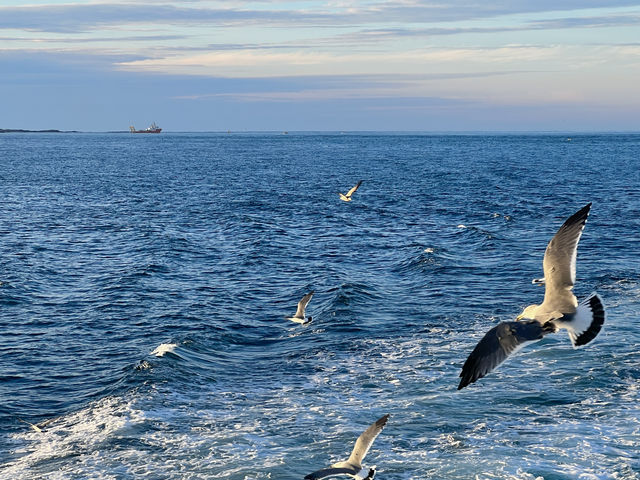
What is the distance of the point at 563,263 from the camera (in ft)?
46.0

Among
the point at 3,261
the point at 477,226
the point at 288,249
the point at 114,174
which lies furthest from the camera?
the point at 114,174

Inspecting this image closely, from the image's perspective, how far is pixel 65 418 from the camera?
71.6 ft

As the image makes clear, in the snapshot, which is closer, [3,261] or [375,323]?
[375,323]

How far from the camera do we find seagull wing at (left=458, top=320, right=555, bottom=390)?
1247 centimetres

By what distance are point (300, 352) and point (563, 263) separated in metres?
15.1

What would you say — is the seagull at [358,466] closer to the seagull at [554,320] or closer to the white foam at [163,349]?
the seagull at [554,320]

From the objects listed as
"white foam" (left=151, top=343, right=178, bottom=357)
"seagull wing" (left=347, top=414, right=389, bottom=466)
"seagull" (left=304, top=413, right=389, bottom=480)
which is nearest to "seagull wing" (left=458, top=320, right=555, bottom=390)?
"seagull" (left=304, top=413, right=389, bottom=480)

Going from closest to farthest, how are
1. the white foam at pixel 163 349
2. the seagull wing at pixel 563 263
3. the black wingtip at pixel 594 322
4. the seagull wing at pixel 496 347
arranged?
the black wingtip at pixel 594 322
the seagull wing at pixel 496 347
the seagull wing at pixel 563 263
the white foam at pixel 163 349

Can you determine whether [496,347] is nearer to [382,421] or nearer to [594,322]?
[594,322]

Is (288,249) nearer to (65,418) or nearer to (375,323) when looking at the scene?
(375,323)

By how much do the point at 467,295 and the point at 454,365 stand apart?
10.2m

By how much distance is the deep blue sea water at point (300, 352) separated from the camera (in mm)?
19375

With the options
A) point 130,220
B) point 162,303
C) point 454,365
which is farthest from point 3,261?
point 454,365

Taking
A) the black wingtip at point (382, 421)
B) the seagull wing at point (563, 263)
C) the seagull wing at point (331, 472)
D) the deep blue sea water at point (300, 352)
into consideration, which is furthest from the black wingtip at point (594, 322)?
the deep blue sea water at point (300, 352)
